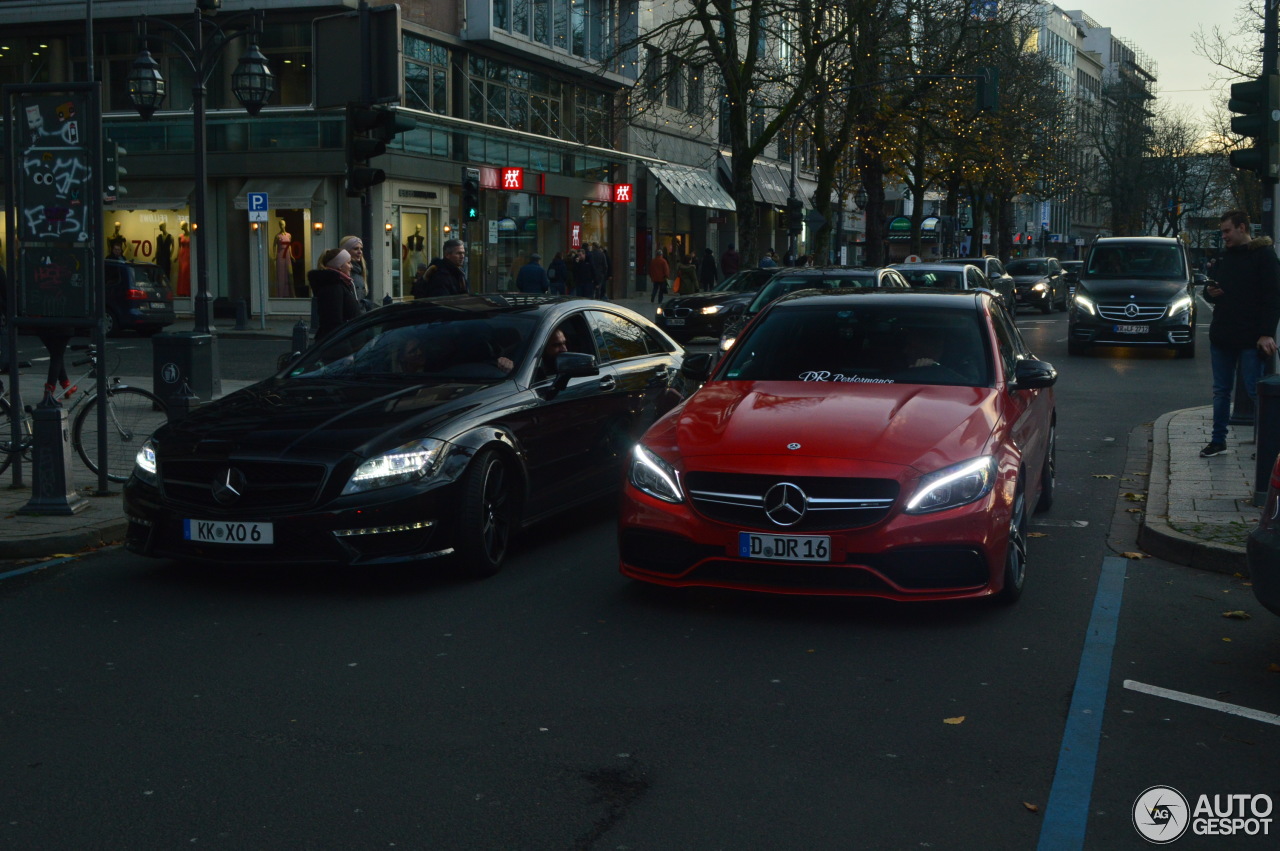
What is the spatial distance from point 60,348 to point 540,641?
17.1ft

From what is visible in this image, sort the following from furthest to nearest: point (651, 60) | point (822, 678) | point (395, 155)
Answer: point (395, 155) < point (651, 60) < point (822, 678)

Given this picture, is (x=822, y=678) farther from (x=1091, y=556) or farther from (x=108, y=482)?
(x=108, y=482)

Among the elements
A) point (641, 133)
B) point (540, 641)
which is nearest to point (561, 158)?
point (641, 133)

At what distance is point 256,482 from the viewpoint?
7.03 metres

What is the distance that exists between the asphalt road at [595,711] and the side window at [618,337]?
1.95m

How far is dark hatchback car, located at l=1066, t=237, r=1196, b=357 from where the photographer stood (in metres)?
24.9

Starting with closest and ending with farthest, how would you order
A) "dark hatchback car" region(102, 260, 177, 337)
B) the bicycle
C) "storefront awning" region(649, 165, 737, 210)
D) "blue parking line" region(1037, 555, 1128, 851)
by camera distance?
"blue parking line" region(1037, 555, 1128, 851) → the bicycle → "dark hatchback car" region(102, 260, 177, 337) → "storefront awning" region(649, 165, 737, 210)

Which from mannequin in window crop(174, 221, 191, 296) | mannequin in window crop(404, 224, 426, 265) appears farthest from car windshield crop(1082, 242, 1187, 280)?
mannequin in window crop(174, 221, 191, 296)

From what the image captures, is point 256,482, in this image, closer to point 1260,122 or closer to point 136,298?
point 1260,122

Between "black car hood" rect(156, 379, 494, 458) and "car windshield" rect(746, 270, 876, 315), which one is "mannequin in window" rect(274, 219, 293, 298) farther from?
"black car hood" rect(156, 379, 494, 458)

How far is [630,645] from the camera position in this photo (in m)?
6.16

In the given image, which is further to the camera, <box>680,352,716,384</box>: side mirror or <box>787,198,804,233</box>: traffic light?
<box>787,198,804,233</box>: traffic light

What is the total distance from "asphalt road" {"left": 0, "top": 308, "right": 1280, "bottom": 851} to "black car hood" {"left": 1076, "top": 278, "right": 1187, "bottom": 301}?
18259mm

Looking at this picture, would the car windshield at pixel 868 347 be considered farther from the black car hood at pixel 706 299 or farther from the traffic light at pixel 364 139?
the black car hood at pixel 706 299
